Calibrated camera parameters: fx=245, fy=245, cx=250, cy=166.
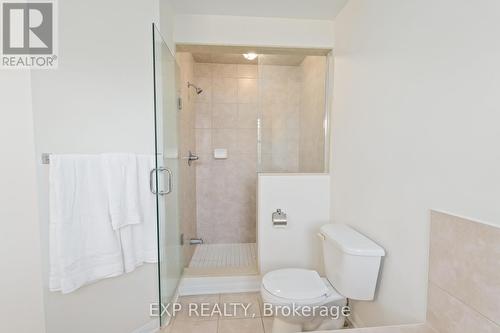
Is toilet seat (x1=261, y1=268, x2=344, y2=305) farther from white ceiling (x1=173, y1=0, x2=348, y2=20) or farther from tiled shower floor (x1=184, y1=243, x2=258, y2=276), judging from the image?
white ceiling (x1=173, y1=0, x2=348, y2=20)

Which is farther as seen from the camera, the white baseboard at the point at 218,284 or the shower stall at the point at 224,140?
the white baseboard at the point at 218,284

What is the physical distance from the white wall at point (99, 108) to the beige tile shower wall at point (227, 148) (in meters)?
1.54

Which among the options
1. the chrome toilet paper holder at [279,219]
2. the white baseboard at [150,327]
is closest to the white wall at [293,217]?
the chrome toilet paper holder at [279,219]

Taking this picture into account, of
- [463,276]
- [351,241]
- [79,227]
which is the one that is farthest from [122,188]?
[463,276]

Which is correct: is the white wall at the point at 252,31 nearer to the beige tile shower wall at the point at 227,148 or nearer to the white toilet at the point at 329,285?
the beige tile shower wall at the point at 227,148

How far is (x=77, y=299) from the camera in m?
1.49

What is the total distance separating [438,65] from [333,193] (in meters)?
1.26

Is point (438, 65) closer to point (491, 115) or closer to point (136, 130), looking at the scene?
point (491, 115)

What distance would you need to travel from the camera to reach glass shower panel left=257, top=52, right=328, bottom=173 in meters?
2.34

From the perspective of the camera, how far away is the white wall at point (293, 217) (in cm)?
215

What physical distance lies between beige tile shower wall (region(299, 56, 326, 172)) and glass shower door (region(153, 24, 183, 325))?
119 centimetres

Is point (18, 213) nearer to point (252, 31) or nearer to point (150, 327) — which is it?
point (150, 327)

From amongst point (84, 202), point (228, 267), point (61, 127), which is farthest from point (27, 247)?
point (228, 267)

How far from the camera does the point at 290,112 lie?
95.3 inches
